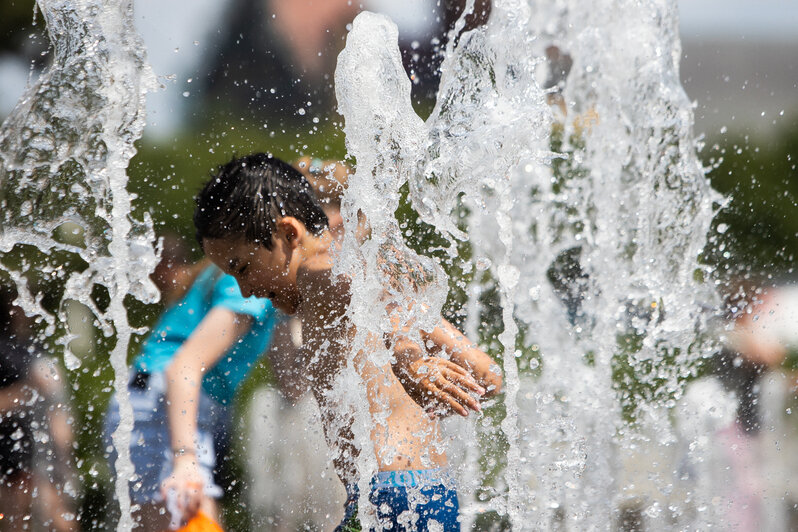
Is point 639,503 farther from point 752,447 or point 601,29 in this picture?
point 601,29

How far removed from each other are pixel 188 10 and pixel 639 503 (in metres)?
2.76

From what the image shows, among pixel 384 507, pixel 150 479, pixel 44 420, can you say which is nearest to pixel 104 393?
pixel 44 420

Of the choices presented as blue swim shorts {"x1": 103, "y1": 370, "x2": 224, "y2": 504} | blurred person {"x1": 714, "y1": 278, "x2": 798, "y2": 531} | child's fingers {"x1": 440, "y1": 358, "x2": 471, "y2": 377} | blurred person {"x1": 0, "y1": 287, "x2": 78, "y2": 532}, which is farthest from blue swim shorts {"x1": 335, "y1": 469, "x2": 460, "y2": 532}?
blurred person {"x1": 0, "y1": 287, "x2": 78, "y2": 532}

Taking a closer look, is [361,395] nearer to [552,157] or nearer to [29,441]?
[552,157]

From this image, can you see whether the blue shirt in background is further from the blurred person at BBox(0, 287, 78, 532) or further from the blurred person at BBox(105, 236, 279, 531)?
the blurred person at BBox(0, 287, 78, 532)

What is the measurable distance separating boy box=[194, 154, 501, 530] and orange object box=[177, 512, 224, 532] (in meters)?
0.44

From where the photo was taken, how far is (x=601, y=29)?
2.37 meters

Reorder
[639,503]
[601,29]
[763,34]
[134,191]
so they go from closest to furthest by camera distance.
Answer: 1. [601,29]
2. [639,503]
3. [763,34]
4. [134,191]

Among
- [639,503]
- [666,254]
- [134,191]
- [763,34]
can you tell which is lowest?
[639,503]

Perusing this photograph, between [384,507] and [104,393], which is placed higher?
[104,393]

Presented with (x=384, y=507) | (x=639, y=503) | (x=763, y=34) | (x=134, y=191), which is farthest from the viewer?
(x=134, y=191)

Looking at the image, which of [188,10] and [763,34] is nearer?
[188,10]

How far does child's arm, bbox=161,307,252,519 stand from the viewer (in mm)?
→ 2471

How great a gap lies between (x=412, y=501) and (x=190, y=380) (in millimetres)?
936
